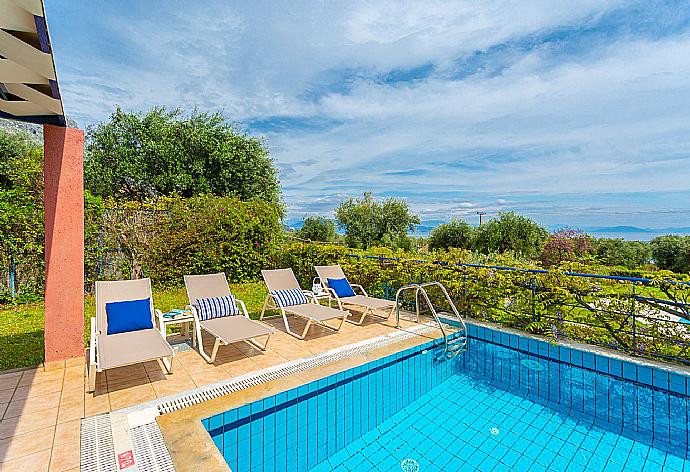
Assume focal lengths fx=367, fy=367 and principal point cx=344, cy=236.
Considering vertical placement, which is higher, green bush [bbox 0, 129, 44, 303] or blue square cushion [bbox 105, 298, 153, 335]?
green bush [bbox 0, 129, 44, 303]

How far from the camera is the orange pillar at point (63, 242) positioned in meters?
4.72

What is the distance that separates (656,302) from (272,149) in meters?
16.7

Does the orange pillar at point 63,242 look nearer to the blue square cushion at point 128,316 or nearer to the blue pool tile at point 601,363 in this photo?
the blue square cushion at point 128,316

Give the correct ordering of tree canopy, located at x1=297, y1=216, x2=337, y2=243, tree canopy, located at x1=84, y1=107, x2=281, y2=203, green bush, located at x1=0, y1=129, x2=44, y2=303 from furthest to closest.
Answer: tree canopy, located at x1=297, y1=216, x2=337, y2=243
tree canopy, located at x1=84, y1=107, x2=281, y2=203
green bush, located at x1=0, y1=129, x2=44, y2=303

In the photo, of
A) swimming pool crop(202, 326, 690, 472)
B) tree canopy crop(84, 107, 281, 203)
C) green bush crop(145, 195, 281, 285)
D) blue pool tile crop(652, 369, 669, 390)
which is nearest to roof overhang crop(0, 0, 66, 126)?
swimming pool crop(202, 326, 690, 472)

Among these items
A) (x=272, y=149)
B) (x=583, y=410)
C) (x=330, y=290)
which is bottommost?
(x=583, y=410)

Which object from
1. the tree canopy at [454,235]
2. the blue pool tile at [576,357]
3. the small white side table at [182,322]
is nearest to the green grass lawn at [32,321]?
the small white side table at [182,322]

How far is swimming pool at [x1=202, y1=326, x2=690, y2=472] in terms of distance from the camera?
3.63m

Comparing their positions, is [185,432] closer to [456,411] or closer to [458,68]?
[456,411]

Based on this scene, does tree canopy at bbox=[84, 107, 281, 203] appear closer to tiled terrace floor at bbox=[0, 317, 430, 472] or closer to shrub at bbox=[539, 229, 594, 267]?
tiled terrace floor at bbox=[0, 317, 430, 472]

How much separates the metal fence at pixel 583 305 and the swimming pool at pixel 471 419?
50 cm

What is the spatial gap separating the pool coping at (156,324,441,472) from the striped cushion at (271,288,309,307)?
1.94m

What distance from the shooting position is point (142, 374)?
448 centimetres

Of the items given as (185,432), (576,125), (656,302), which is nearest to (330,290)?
(185,432)
